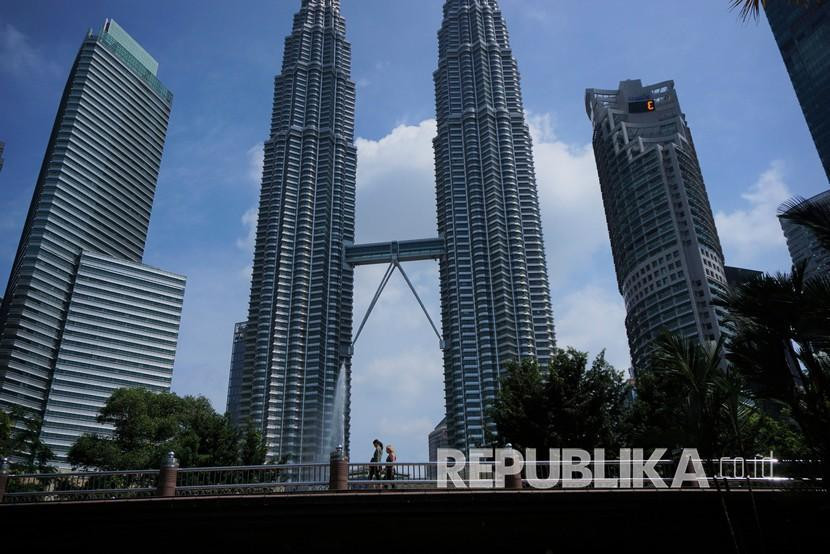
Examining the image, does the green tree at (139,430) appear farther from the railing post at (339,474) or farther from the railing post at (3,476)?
the railing post at (339,474)

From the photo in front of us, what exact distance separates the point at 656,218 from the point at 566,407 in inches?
4643

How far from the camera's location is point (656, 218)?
13600 cm

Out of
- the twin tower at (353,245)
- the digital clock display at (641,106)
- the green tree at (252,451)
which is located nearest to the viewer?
the green tree at (252,451)

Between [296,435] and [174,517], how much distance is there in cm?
11159

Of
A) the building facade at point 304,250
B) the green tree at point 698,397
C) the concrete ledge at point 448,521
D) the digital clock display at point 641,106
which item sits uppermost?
the digital clock display at point 641,106

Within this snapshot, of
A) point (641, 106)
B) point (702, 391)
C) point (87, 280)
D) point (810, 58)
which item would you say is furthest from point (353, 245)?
point (702, 391)

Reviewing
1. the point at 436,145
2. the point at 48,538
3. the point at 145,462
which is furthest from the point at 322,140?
the point at 48,538

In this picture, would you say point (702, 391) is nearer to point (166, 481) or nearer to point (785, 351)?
point (785, 351)

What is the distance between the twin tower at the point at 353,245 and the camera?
12469 centimetres

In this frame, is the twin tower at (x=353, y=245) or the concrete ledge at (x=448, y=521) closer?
the concrete ledge at (x=448, y=521)

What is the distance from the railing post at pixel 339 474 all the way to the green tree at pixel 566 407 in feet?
51.3

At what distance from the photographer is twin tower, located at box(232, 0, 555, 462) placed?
12469 centimetres

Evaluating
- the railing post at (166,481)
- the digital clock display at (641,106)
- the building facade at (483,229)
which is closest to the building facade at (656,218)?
the digital clock display at (641,106)

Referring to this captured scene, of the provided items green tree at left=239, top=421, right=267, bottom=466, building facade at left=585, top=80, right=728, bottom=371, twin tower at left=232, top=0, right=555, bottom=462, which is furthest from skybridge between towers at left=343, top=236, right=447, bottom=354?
green tree at left=239, top=421, right=267, bottom=466
